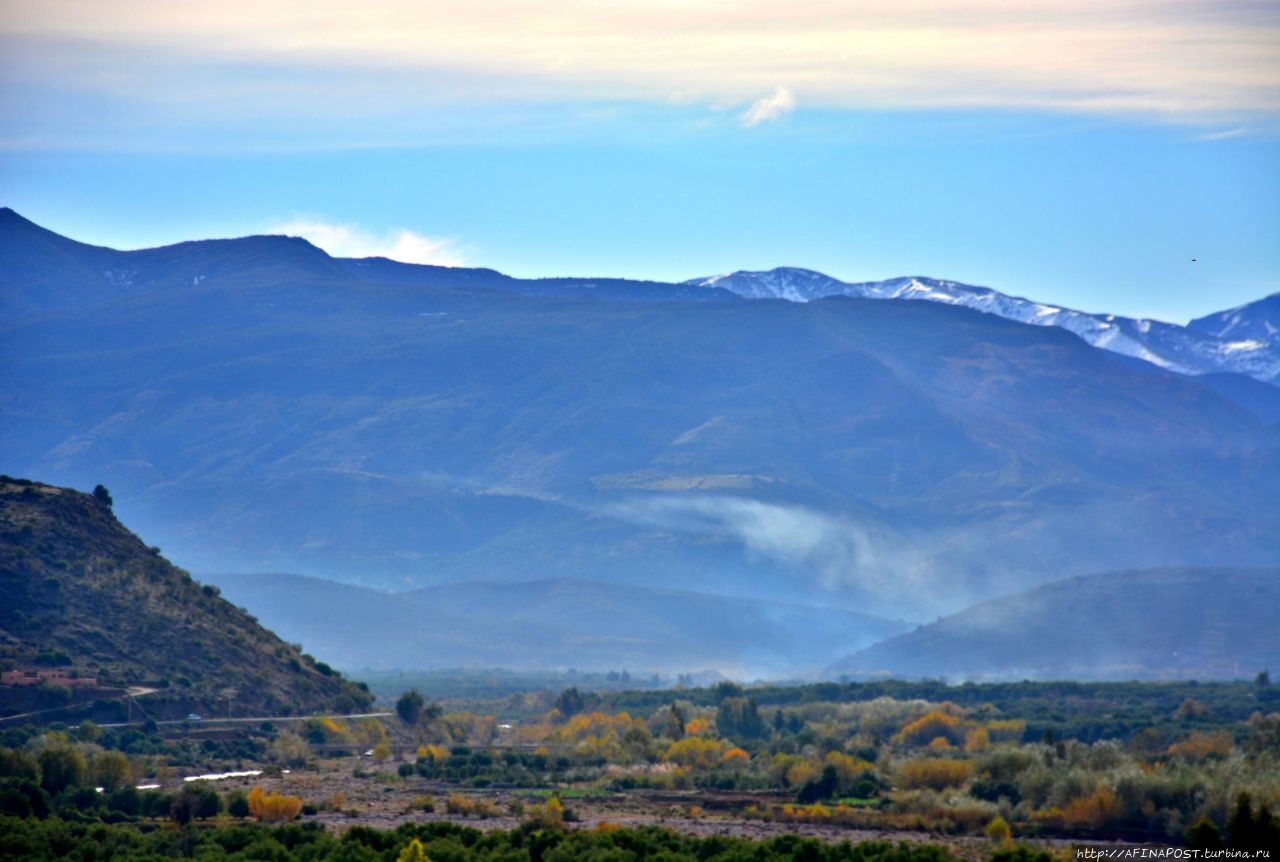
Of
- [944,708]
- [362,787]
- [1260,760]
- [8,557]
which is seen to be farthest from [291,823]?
[944,708]

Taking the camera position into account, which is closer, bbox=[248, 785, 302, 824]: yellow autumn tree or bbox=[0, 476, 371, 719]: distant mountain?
bbox=[248, 785, 302, 824]: yellow autumn tree

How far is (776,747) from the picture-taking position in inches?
3098

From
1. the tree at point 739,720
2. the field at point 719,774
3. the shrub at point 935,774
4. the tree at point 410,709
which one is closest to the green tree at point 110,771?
the field at point 719,774

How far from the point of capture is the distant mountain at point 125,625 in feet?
258

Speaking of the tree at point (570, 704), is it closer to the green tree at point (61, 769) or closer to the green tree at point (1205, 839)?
the green tree at point (61, 769)

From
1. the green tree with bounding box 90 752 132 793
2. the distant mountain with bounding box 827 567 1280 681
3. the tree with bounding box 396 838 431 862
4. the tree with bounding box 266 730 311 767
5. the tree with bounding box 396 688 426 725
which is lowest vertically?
the tree with bounding box 396 838 431 862

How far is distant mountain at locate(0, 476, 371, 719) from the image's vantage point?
78.5m

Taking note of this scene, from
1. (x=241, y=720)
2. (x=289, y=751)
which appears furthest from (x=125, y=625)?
(x=289, y=751)

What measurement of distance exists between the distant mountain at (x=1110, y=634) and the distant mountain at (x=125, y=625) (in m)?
87.7

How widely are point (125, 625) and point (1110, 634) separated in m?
113

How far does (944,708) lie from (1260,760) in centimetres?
3434

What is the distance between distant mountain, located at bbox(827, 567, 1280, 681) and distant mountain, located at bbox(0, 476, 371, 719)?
8774 centimetres

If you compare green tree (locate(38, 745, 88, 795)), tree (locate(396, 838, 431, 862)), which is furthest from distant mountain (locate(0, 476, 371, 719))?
tree (locate(396, 838, 431, 862))

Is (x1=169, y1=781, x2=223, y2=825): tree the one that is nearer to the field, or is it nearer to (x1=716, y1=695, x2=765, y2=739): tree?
the field
